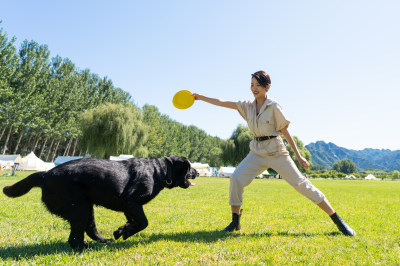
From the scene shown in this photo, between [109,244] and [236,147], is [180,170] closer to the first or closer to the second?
[109,244]

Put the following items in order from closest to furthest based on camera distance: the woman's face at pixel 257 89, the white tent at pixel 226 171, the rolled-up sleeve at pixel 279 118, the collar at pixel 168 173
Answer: the collar at pixel 168 173 → the rolled-up sleeve at pixel 279 118 → the woman's face at pixel 257 89 → the white tent at pixel 226 171

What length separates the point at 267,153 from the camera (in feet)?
13.4

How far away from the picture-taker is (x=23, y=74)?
1394 inches

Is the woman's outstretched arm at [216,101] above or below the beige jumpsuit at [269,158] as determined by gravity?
above

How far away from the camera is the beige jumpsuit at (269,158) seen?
4.01m

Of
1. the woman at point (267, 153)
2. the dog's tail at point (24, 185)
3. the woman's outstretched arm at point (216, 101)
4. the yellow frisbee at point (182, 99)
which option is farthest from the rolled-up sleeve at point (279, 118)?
the dog's tail at point (24, 185)

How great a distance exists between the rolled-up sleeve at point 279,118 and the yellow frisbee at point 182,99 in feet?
4.66

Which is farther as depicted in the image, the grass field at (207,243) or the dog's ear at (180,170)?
the dog's ear at (180,170)

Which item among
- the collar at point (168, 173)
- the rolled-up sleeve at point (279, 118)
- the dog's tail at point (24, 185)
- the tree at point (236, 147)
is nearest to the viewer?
the dog's tail at point (24, 185)

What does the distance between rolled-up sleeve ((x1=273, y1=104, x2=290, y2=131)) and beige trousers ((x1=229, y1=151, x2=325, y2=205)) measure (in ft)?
1.51

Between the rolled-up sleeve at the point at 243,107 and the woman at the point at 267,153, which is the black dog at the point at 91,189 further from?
the rolled-up sleeve at the point at 243,107

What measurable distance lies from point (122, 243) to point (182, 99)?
239 centimetres

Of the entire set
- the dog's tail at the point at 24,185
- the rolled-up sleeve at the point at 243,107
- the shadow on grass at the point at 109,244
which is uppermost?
the rolled-up sleeve at the point at 243,107

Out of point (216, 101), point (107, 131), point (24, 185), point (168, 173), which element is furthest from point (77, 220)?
point (107, 131)
